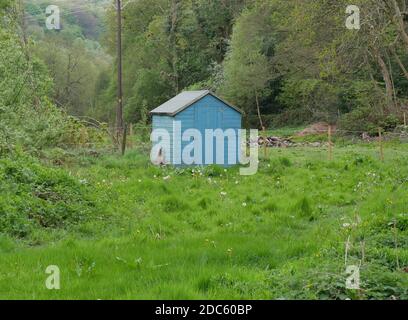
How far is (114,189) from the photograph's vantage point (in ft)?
43.1

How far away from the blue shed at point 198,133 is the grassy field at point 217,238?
1780 millimetres

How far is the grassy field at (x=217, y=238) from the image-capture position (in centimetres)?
646

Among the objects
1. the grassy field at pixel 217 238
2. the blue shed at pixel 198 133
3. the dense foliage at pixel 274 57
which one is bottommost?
the grassy field at pixel 217 238

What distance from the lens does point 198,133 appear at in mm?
18250

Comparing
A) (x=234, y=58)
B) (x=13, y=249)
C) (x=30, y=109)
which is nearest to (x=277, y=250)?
(x=13, y=249)

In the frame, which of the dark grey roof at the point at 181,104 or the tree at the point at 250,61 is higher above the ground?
the tree at the point at 250,61

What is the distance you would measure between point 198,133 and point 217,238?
9260 mm

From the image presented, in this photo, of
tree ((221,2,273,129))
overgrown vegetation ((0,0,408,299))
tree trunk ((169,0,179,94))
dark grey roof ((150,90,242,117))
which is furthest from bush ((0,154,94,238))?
tree trunk ((169,0,179,94))

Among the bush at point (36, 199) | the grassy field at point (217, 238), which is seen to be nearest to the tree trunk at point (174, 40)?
the grassy field at point (217, 238)

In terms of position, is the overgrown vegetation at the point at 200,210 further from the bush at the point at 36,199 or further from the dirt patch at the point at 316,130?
the dirt patch at the point at 316,130

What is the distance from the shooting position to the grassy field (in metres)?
6.46

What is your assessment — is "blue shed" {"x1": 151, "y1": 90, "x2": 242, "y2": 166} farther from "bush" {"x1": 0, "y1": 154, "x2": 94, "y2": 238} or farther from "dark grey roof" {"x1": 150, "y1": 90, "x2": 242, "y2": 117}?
"bush" {"x1": 0, "y1": 154, "x2": 94, "y2": 238}

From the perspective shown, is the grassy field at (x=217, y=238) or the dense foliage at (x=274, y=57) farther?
the dense foliage at (x=274, y=57)
